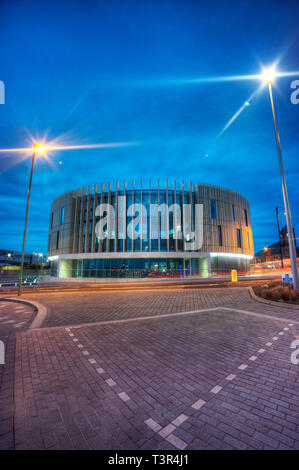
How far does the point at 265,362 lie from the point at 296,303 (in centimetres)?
770

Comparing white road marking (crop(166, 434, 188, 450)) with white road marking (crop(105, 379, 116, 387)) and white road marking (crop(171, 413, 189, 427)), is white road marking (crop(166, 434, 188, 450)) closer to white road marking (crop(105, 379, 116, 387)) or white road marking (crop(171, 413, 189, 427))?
white road marking (crop(171, 413, 189, 427))

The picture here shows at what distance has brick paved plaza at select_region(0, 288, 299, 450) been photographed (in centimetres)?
245

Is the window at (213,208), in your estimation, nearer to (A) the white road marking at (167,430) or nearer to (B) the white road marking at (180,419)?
(B) the white road marking at (180,419)

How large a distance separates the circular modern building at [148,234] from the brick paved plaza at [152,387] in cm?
2688

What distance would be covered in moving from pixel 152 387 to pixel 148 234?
3248 centimetres

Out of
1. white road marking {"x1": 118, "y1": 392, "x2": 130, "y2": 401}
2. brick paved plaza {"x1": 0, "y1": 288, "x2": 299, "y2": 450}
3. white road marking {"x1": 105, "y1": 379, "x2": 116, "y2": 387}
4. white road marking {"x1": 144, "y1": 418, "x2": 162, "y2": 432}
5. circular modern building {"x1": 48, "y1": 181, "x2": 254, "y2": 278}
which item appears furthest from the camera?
circular modern building {"x1": 48, "y1": 181, "x2": 254, "y2": 278}

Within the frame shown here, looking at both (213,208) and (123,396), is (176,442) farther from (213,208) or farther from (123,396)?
(213,208)

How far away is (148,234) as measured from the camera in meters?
35.9

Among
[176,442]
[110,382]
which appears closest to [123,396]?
[110,382]

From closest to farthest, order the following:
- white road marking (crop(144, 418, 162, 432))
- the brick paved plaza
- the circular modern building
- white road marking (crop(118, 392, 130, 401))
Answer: the brick paved plaza → white road marking (crop(144, 418, 162, 432)) → white road marking (crop(118, 392, 130, 401)) → the circular modern building

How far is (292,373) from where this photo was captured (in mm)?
3949

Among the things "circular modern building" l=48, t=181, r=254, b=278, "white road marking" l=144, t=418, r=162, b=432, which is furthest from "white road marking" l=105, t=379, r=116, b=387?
"circular modern building" l=48, t=181, r=254, b=278

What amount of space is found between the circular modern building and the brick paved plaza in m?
26.9
